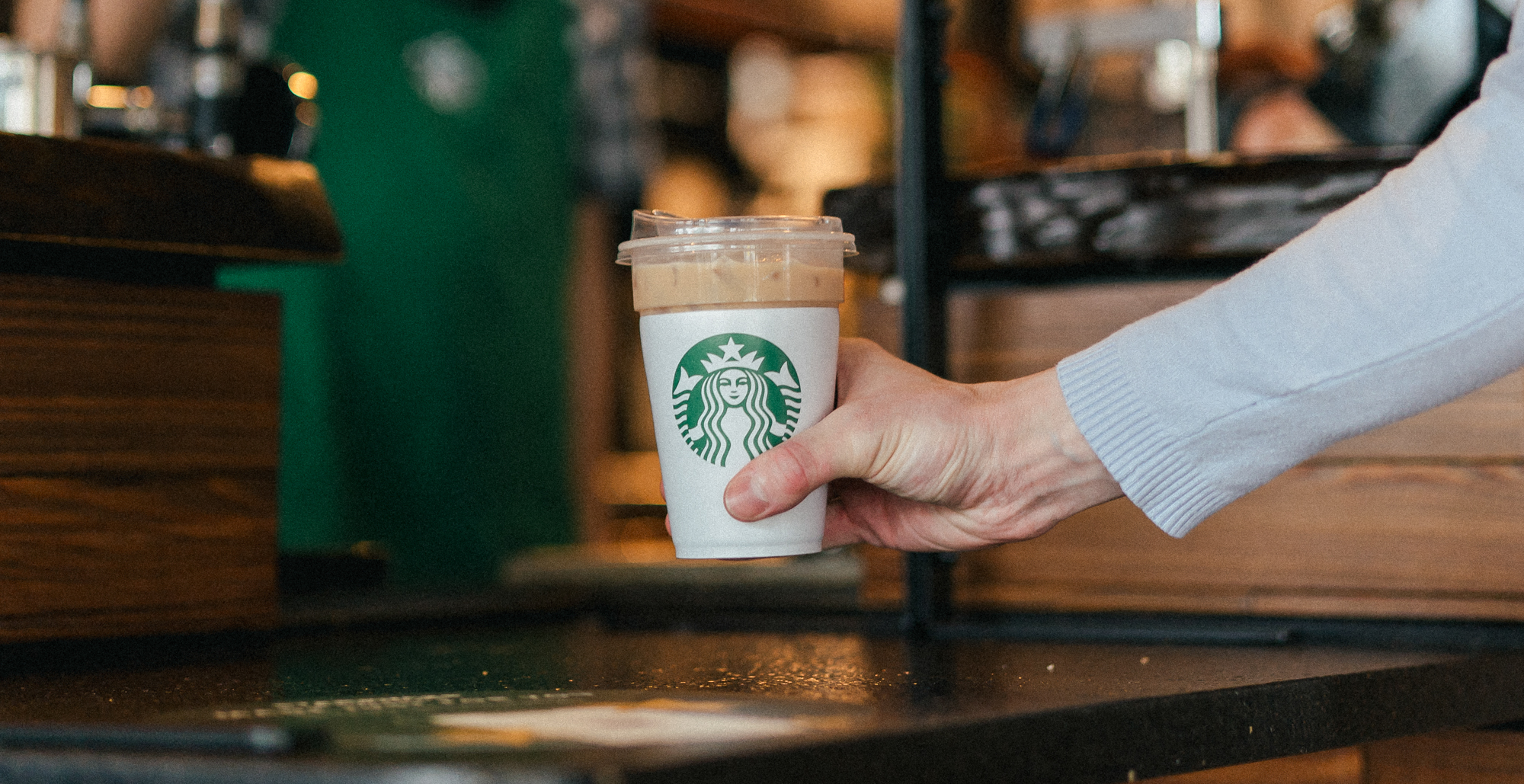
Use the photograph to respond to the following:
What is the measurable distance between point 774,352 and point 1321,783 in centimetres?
49

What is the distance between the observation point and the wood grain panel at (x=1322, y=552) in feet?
3.84

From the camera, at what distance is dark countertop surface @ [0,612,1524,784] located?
523mm

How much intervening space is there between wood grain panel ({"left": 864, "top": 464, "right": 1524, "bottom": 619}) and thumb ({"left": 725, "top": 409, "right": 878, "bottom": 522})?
0.50 meters

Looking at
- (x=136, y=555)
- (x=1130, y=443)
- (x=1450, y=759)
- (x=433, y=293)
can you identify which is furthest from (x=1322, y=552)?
(x=433, y=293)

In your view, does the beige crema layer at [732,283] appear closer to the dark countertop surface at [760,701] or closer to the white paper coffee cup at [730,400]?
→ the white paper coffee cup at [730,400]

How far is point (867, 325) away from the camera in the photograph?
1.38m

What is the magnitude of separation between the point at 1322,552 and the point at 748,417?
24.5 inches

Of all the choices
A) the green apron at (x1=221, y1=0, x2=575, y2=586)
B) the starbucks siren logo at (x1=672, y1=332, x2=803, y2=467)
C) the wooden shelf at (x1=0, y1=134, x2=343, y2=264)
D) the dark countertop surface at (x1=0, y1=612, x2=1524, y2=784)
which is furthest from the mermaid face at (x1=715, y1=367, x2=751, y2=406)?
the green apron at (x1=221, y1=0, x2=575, y2=586)

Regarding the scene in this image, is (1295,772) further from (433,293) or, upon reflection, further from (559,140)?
(559,140)

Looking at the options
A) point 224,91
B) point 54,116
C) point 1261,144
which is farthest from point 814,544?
point 1261,144

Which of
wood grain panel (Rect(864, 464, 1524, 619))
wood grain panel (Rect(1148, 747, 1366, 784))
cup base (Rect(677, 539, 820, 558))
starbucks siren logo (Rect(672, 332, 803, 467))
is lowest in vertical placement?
wood grain panel (Rect(1148, 747, 1366, 784))

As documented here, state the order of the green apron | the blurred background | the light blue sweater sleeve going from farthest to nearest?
the green apron → the blurred background → the light blue sweater sleeve

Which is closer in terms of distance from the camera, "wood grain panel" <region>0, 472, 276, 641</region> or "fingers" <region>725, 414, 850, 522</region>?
"fingers" <region>725, 414, 850, 522</region>

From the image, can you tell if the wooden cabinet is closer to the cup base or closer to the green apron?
the cup base
